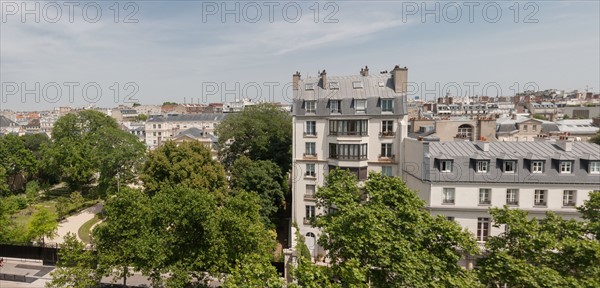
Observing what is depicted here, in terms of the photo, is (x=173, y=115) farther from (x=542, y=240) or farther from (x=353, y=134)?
(x=542, y=240)

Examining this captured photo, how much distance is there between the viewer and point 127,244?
63.1 feet

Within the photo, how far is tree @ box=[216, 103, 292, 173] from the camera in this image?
41.7m

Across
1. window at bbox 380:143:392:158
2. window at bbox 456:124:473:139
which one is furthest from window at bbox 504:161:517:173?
window at bbox 456:124:473:139

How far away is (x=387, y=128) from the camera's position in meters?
31.8

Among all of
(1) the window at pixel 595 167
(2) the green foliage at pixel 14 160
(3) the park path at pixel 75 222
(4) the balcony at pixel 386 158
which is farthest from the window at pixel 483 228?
(2) the green foliage at pixel 14 160

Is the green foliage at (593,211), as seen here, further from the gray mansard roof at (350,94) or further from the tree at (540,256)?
the gray mansard roof at (350,94)

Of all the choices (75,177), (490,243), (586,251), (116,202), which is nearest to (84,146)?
(75,177)

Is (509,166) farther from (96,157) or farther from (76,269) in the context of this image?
(96,157)

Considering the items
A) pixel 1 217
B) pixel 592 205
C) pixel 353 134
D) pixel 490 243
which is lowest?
pixel 1 217

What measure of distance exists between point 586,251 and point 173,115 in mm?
103223

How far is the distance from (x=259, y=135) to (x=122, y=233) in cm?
2425

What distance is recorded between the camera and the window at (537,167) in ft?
→ 85.3

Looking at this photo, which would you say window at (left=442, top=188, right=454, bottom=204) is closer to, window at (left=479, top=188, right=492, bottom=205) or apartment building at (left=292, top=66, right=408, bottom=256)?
window at (left=479, top=188, right=492, bottom=205)

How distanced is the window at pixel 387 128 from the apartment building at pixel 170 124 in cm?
6304
